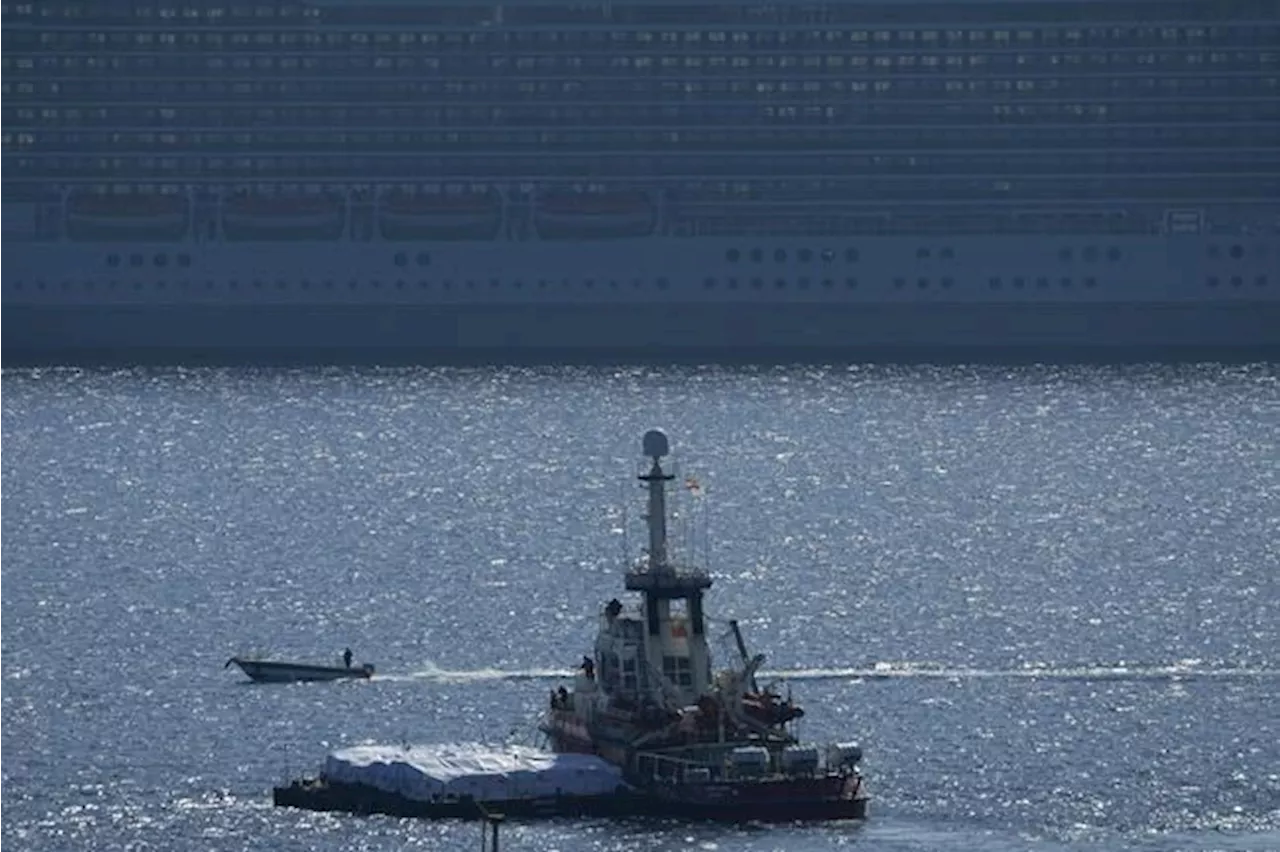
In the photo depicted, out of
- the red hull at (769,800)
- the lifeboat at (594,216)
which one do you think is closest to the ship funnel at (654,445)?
the red hull at (769,800)

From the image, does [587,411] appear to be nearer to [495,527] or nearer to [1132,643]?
[495,527]

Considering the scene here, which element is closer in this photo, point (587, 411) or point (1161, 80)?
point (587, 411)

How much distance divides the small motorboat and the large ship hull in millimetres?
65513

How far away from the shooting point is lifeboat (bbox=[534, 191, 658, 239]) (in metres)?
148

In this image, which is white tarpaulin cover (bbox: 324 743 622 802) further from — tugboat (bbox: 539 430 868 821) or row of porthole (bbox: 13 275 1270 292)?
row of porthole (bbox: 13 275 1270 292)

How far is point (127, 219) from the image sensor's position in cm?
14875

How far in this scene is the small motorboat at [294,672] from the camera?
263 feet

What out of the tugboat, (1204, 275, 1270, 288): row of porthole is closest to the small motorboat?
the tugboat

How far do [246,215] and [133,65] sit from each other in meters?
6.54

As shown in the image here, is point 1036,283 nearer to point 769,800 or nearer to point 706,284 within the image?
point 706,284

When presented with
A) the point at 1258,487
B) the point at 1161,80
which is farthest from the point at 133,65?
the point at 1258,487

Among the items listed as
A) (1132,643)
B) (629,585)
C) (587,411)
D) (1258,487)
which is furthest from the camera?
(587,411)

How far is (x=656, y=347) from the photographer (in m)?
146

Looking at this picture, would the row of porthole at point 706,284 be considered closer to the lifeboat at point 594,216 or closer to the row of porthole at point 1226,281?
the row of porthole at point 1226,281
